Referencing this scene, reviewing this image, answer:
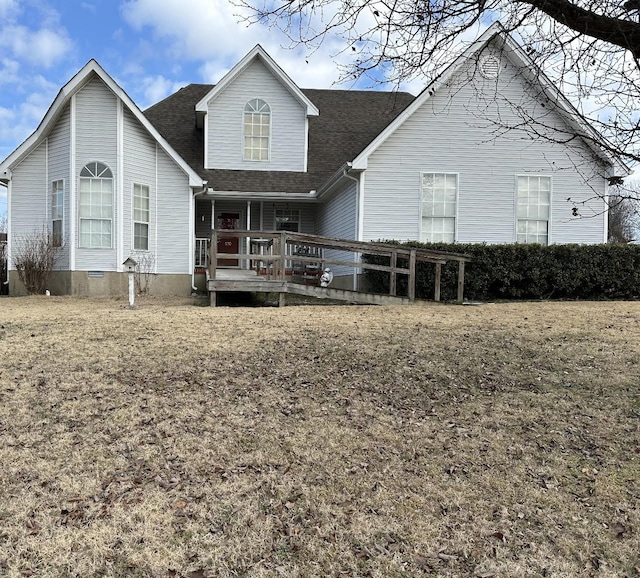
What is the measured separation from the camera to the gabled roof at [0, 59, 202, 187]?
14375 mm

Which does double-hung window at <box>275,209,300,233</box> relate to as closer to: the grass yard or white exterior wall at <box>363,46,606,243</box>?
white exterior wall at <box>363,46,606,243</box>

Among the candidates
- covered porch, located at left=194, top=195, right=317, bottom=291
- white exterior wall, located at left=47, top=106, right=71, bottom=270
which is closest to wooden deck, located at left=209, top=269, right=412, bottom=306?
white exterior wall, located at left=47, top=106, right=71, bottom=270

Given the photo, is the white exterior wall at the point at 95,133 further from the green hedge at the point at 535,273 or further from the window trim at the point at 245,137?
the green hedge at the point at 535,273

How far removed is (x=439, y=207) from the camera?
15.2m

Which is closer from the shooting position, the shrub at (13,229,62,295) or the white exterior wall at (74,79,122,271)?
the white exterior wall at (74,79,122,271)

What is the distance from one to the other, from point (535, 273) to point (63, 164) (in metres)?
12.7

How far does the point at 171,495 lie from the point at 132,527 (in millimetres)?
428

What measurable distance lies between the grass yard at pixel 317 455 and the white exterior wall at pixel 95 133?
7.04 meters

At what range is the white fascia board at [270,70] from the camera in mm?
17969

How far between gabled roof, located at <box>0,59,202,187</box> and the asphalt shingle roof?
2.19 meters

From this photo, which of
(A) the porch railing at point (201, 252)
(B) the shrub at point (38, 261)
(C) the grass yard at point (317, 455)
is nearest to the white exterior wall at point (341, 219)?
(A) the porch railing at point (201, 252)

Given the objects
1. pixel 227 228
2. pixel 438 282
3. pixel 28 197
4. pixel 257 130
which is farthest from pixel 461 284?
pixel 28 197

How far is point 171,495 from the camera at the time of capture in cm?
383

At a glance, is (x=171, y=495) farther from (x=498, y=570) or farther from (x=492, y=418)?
(x=492, y=418)
